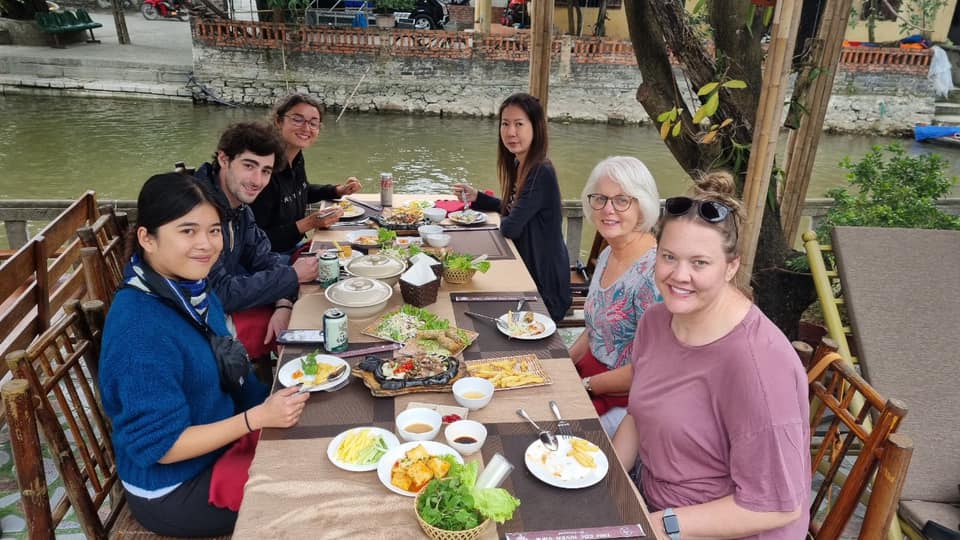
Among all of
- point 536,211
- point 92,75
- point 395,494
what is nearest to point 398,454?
point 395,494

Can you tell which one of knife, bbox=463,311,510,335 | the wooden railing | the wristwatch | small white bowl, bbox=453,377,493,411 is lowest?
the wristwatch

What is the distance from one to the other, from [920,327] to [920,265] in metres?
0.37

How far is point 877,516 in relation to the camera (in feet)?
5.07

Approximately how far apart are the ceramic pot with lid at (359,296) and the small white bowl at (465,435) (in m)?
0.85

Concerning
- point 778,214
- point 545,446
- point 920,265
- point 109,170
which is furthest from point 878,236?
point 109,170

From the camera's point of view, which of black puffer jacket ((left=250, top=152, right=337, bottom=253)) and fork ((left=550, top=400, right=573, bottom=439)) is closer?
fork ((left=550, top=400, right=573, bottom=439))

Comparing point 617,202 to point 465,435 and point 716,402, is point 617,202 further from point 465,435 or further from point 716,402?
point 465,435

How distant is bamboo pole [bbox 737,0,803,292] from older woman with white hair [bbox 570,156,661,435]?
1.19 feet

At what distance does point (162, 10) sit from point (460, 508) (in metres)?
24.1

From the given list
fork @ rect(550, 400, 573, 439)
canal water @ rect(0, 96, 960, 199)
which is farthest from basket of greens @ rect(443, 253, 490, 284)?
canal water @ rect(0, 96, 960, 199)

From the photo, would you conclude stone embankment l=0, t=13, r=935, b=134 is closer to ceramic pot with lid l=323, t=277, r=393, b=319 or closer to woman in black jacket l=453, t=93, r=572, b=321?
woman in black jacket l=453, t=93, r=572, b=321

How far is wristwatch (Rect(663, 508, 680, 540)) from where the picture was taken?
1526mm

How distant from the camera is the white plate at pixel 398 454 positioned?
149cm

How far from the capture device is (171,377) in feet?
5.27
